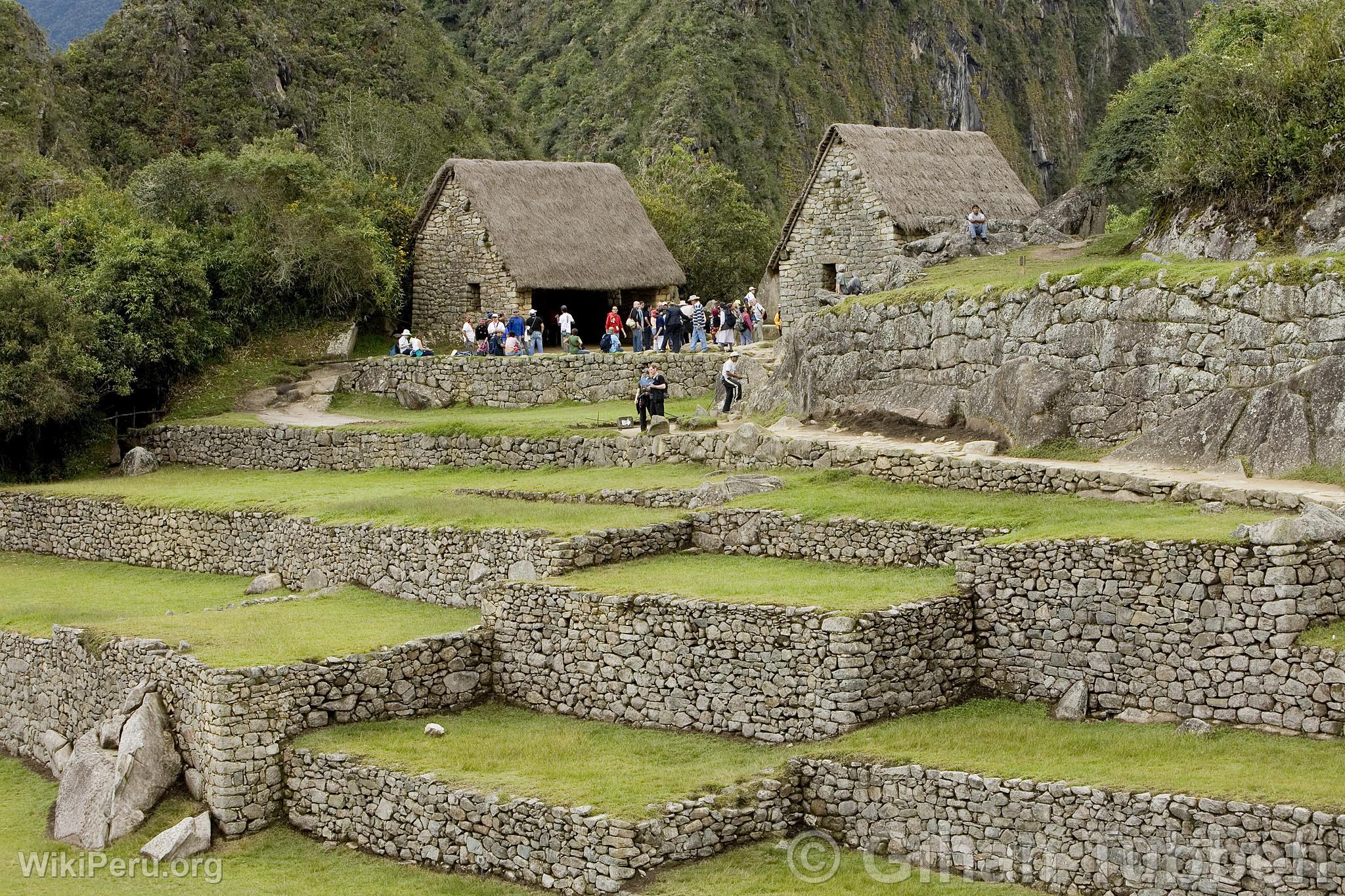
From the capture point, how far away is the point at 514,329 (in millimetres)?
41562

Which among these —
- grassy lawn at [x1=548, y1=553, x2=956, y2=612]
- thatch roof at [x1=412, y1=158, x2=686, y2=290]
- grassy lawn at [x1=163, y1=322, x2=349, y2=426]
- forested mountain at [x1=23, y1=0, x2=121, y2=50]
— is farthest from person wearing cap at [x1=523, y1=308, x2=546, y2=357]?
forested mountain at [x1=23, y1=0, x2=121, y2=50]

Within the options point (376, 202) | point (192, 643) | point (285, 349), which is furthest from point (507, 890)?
point (376, 202)

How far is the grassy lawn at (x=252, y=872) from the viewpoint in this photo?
19.7m

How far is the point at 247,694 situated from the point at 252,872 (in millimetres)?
2366

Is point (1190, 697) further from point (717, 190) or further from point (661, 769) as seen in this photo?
point (717, 190)

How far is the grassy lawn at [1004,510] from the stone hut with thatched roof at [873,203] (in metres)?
13.2

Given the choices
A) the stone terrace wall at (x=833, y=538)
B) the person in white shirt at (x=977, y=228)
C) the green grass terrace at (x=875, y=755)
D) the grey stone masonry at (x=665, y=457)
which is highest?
the person in white shirt at (x=977, y=228)

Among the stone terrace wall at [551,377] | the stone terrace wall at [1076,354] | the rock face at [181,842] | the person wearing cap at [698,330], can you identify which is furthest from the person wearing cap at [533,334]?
the rock face at [181,842]

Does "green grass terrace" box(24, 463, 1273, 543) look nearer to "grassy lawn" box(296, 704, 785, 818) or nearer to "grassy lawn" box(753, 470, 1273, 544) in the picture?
"grassy lawn" box(753, 470, 1273, 544)

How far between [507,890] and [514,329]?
77.4 feet

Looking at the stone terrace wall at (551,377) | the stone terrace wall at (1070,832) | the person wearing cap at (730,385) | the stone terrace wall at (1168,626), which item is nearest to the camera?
the stone terrace wall at (1070,832)

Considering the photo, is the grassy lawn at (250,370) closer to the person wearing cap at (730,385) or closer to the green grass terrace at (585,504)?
the green grass terrace at (585,504)

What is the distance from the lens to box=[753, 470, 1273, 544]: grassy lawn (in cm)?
2081

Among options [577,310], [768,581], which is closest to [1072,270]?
[768,581]
